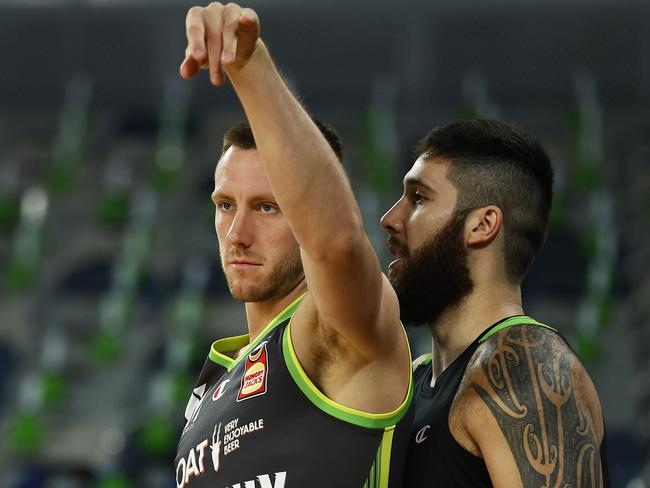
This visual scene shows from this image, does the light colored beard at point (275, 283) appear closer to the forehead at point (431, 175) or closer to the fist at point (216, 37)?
the forehead at point (431, 175)

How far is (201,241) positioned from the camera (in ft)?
31.9

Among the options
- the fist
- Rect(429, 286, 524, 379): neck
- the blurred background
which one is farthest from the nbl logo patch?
the blurred background

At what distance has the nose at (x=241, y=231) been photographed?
2.29 meters

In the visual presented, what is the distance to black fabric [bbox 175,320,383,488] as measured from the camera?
201 centimetres

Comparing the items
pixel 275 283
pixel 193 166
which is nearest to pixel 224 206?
pixel 275 283

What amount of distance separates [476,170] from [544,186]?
189 mm

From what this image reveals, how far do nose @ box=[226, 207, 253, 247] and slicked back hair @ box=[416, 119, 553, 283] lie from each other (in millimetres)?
560

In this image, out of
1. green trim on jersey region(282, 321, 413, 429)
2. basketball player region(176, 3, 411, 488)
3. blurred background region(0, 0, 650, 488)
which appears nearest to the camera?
basketball player region(176, 3, 411, 488)

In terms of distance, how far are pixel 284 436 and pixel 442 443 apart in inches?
17.7

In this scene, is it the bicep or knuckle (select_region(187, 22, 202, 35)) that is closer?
knuckle (select_region(187, 22, 202, 35))

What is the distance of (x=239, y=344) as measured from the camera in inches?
106

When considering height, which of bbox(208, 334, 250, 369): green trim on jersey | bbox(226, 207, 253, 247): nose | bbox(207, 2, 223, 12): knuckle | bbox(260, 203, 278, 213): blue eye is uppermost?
bbox(207, 2, 223, 12): knuckle

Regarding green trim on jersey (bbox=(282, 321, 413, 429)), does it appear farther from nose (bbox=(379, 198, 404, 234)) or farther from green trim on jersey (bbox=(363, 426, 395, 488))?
nose (bbox=(379, 198, 404, 234))

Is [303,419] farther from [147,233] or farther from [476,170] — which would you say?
[147,233]
